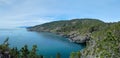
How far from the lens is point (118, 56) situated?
992 inches

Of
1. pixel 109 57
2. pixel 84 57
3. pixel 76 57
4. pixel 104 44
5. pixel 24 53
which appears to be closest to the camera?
pixel 109 57

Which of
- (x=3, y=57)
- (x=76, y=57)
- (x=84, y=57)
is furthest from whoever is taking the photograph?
(x=84, y=57)

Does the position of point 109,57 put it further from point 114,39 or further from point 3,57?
point 3,57

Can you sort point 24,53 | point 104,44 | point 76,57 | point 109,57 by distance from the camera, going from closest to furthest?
point 109,57 → point 104,44 → point 24,53 → point 76,57

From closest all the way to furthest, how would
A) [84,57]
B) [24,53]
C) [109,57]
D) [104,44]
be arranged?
[109,57]
[104,44]
[24,53]
[84,57]

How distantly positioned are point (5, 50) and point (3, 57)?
3.53 meters

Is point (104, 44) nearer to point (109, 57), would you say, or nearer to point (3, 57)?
point (109, 57)

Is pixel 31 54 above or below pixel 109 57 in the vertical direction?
below

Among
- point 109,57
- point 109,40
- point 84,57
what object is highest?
point 109,40

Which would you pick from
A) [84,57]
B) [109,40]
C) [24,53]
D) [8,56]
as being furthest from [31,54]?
[109,40]

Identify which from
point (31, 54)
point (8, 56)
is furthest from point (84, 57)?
point (8, 56)

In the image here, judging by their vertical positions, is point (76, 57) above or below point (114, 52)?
below

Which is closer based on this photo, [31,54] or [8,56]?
[8,56]

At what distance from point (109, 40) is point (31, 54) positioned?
55.8m
